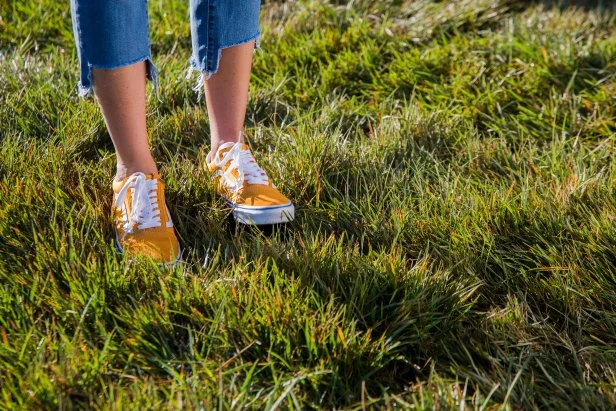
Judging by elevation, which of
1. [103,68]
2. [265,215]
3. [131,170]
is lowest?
[265,215]

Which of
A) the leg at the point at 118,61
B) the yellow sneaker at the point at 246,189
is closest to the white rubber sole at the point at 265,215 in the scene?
the yellow sneaker at the point at 246,189

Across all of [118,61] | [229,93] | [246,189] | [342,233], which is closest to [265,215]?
[246,189]

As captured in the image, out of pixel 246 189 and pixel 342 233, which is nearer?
pixel 342 233

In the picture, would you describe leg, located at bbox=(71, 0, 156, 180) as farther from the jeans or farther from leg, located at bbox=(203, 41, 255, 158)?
leg, located at bbox=(203, 41, 255, 158)

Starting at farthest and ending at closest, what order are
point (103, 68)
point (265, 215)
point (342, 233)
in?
1. point (265, 215)
2. point (342, 233)
3. point (103, 68)

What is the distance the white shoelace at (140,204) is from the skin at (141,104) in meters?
0.03

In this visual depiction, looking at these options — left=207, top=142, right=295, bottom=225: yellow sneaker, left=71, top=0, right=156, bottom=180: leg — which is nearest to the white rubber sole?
left=207, top=142, right=295, bottom=225: yellow sneaker

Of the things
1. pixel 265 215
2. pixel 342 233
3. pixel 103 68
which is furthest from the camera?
pixel 265 215

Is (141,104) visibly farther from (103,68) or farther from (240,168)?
(240,168)

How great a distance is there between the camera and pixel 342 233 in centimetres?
163

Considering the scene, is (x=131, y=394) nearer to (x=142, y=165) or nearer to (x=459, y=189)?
(x=142, y=165)

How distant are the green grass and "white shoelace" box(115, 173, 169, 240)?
0.07 meters

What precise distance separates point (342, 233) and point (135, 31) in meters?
0.63

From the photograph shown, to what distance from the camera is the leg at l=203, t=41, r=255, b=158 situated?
1.76m
